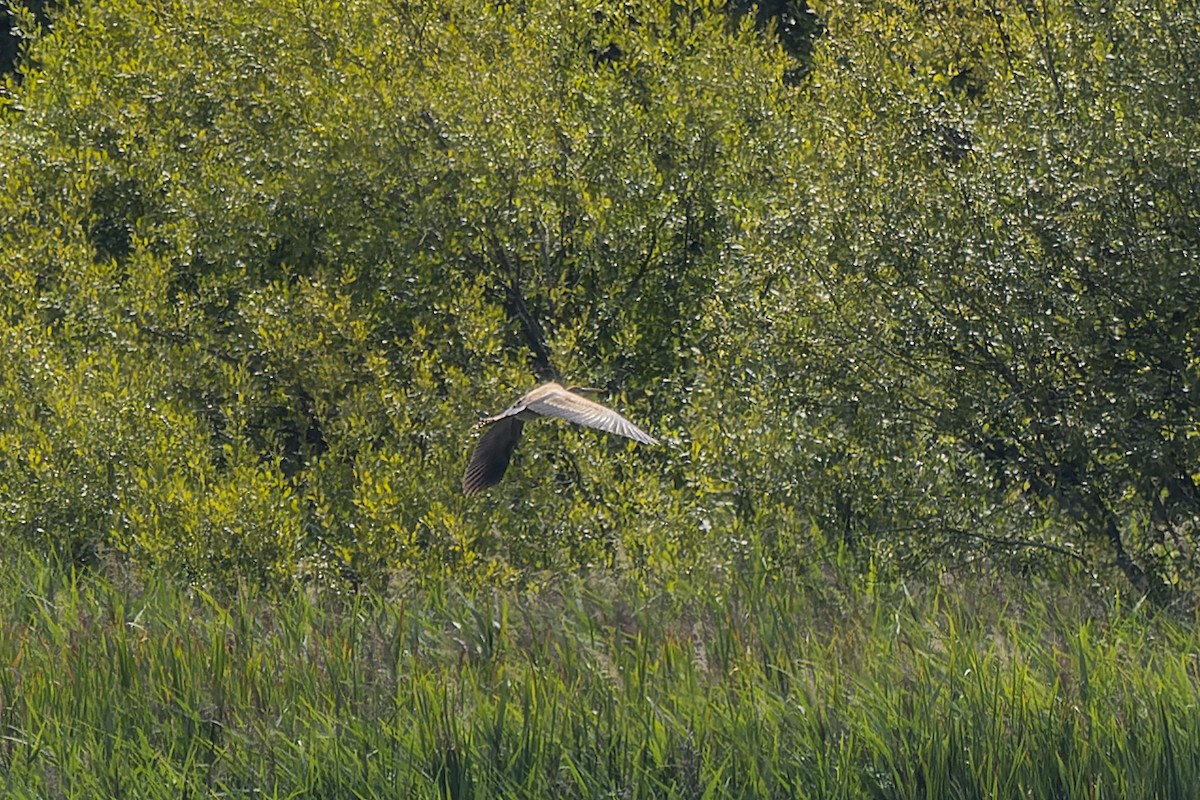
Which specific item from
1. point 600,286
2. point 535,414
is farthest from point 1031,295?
point 600,286

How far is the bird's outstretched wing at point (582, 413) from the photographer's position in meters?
6.54

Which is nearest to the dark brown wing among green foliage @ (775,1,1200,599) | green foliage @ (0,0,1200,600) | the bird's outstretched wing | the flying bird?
the flying bird

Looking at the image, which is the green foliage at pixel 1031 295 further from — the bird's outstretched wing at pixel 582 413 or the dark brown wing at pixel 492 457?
the bird's outstretched wing at pixel 582 413

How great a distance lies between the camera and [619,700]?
5836 millimetres

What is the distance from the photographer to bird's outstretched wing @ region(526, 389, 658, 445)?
21.4 feet

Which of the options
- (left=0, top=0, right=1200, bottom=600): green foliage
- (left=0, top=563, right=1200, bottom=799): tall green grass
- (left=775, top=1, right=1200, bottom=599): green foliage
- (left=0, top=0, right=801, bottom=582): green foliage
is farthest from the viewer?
(left=0, top=0, right=801, bottom=582): green foliage

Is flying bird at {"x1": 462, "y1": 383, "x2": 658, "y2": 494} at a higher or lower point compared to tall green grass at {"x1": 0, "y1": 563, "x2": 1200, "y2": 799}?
higher

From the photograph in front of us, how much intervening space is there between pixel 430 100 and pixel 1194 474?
5360 mm

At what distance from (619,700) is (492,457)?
7.87 ft

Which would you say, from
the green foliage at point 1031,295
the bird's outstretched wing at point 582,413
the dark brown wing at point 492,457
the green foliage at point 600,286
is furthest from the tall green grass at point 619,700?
the green foliage at point 600,286

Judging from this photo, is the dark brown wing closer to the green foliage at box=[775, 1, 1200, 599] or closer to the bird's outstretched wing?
the bird's outstretched wing

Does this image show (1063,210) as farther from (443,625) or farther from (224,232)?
(224,232)

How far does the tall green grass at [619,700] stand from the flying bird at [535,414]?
71 centimetres

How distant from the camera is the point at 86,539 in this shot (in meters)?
10.8
